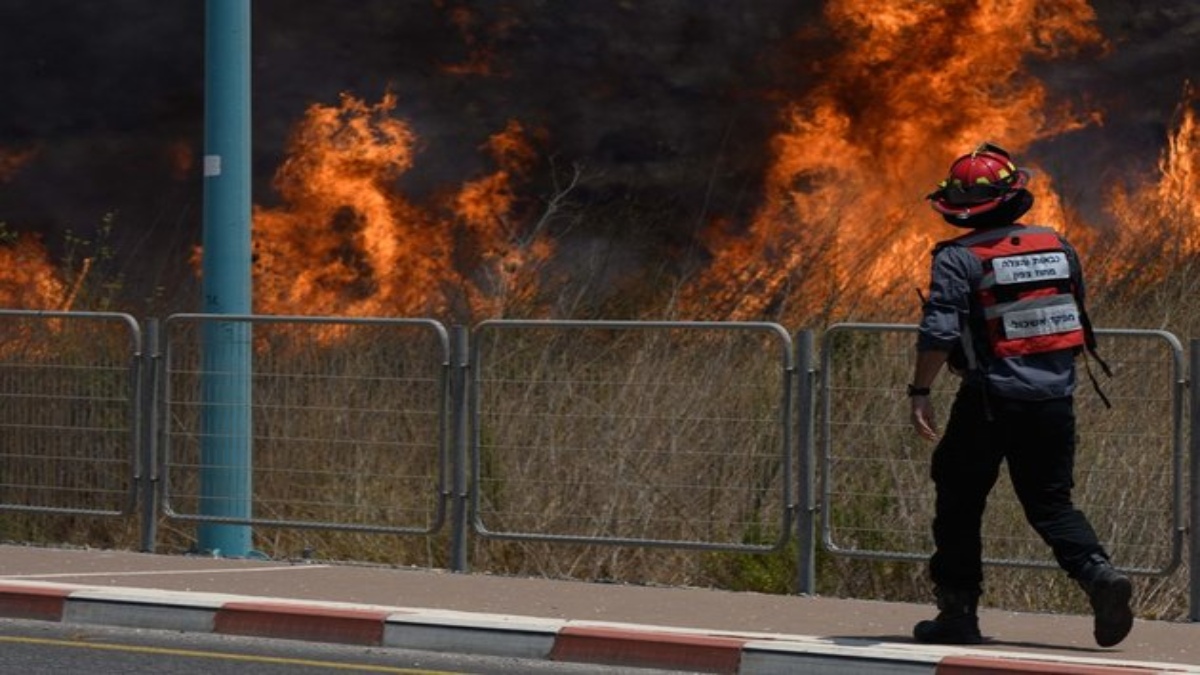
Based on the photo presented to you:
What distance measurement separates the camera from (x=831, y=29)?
24391 mm

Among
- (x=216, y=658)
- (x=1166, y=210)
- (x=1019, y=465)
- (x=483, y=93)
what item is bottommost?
(x=216, y=658)

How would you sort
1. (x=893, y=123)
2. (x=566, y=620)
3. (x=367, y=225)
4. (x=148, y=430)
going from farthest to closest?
(x=367, y=225) → (x=893, y=123) → (x=148, y=430) → (x=566, y=620)

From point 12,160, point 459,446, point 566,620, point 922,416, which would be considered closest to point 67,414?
point 459,446

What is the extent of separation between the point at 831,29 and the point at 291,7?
5514mm

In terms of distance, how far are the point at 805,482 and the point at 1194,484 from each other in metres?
1.89

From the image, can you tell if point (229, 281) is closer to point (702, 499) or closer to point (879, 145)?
point (702, 499)

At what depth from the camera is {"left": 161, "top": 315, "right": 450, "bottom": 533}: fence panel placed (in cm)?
1323

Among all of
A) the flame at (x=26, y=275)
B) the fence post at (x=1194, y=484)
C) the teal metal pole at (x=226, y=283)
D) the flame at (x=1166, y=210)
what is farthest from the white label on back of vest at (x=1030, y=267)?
the flame at (x=26, y=275)

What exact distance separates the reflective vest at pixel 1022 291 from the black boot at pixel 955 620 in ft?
3.41

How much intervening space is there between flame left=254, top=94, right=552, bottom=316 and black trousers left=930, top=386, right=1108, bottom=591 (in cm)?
1329

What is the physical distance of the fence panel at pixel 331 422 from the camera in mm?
13227

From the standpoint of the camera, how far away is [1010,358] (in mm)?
9898

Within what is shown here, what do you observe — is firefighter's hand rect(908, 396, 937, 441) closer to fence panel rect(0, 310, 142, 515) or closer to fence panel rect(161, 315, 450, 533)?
fence panel rect(161, 315, 450, 533)

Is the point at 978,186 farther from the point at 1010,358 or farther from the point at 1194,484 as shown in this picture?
the point at 1194,484
